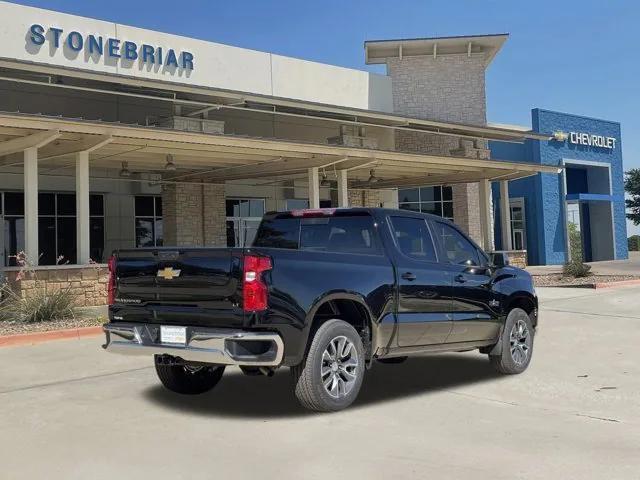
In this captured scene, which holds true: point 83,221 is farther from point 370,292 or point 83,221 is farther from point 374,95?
point 374,95

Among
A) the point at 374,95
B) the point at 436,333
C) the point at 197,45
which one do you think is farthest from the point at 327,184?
the point at 436,333

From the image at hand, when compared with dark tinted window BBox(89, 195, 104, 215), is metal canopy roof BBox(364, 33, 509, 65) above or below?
above

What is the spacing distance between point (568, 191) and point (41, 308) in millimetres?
34456

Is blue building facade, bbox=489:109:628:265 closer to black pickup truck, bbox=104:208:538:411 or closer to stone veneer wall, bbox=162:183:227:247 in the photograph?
stone veneer wall, bbox=162:183:227:247

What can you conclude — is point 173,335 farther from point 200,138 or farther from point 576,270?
point 576,270

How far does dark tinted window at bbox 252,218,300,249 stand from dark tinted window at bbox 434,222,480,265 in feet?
5.08

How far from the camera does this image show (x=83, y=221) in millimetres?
15227

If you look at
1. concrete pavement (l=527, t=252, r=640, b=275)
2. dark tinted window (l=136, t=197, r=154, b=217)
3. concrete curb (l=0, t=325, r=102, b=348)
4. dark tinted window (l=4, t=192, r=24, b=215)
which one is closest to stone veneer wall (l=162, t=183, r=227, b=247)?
dark tinted window (l=136, t=197, r=154, b=217)

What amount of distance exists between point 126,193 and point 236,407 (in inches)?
707

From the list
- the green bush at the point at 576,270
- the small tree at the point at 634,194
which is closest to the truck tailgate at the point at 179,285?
the green bush at the point at 576,270

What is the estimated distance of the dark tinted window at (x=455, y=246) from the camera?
746 cm

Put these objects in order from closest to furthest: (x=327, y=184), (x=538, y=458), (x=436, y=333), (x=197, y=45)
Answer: (x=538, y=458)
(x=436, y=333)
(x=197, y=45)
(x=327, y=184)

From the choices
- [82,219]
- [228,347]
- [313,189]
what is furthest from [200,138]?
[228,347]

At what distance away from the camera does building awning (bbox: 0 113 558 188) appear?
14578mm
